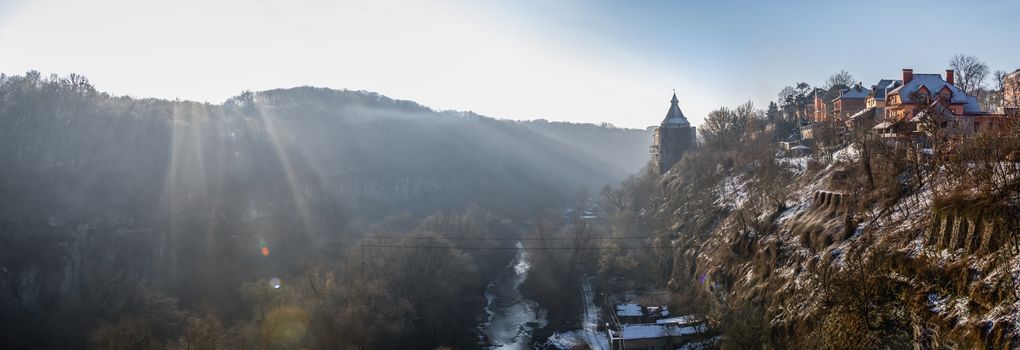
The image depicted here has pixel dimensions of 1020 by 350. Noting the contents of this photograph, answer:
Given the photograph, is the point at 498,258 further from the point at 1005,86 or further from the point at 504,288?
the point at 1005,86

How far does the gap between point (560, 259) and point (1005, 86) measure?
36.6 m

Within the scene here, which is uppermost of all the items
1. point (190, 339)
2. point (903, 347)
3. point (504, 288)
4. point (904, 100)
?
point (904, 100)

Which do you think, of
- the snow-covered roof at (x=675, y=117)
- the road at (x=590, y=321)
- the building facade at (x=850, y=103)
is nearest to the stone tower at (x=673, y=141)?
the snow-covered roof at (x=675, y=117)

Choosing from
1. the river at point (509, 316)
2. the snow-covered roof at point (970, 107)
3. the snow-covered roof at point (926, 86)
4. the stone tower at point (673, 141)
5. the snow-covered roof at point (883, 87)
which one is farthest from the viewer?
the stone tower at point (673, 141)

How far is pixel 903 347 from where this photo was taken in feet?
55.6

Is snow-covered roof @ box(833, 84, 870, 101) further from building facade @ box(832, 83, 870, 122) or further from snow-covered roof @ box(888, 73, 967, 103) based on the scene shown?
snow-covered roof @ box(888, 73, 967, 103)

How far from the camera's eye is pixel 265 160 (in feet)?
280

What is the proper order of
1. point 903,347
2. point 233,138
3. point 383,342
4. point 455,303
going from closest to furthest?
point 903,347
point 383,342
point 455,303
point 233,138

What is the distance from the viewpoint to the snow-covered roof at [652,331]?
31.3m

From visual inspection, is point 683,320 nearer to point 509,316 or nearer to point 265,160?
point 509,316

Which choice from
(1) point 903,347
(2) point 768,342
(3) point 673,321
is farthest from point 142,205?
(1) point 903,347

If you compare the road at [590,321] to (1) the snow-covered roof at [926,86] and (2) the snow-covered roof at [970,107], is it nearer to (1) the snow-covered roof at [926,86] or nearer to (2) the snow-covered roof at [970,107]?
(1) the snow-covered roof at [926,86]

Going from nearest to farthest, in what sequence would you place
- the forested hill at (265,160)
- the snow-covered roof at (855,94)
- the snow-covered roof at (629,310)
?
1. the snow-covered roof at (629,310)
2. the snow-covered roof at (855,94)
3. the forested hill at (265,160)

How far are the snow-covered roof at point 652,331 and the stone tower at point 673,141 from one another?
36.0 meters
